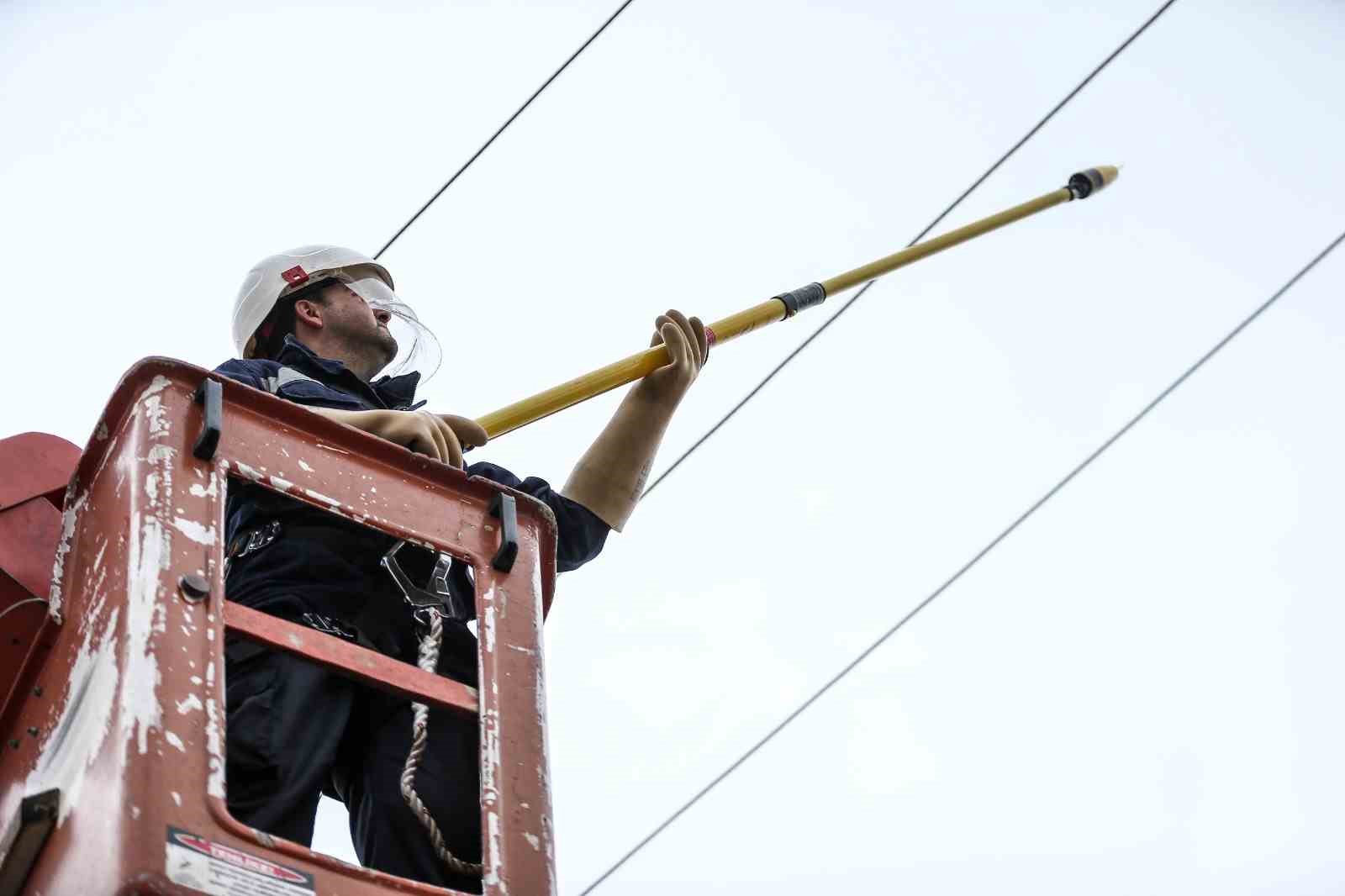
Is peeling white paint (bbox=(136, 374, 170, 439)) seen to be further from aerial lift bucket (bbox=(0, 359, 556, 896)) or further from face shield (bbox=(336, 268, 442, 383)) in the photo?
face shield (bbox=(336, 268, 442, 383))

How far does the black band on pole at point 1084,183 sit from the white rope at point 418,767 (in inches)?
138

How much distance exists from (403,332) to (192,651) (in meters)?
2.01

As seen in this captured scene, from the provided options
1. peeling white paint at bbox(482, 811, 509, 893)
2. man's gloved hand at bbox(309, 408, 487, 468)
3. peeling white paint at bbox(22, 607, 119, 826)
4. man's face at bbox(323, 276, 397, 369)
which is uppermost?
man's face at bbox(323, 276, 397, 369)

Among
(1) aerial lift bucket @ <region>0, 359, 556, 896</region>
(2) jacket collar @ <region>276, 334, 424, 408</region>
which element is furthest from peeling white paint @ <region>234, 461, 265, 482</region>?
(2) jacket collar @ <region>276, 334, 424, 408</region>

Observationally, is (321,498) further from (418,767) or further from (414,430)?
(418,767)

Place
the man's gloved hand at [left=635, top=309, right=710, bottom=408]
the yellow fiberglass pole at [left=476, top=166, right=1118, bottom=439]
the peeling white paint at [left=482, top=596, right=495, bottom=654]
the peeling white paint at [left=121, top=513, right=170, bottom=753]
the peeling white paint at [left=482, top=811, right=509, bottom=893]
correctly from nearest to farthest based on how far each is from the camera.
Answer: the peeling white paint at [left=121, top=513, right=170, bottom=753]
the peeling white paint at [left=482, top=811, right=509, bottom=893]
the peeling white paint at [left=482, top=596, right=495, bottom=654]
the yellow fiberglass pole at [left=476, top=166, right=1118, bottom=439]
the man's gloved hand at [left=635, top=309, right=710, bottom=408]

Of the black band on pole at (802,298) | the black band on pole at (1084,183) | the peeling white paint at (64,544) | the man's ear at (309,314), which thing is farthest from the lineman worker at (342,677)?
the black band on pole at (1084,183)

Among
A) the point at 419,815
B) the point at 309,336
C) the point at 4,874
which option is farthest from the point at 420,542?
the point at 309,336

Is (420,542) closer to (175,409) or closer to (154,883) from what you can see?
(175,409)

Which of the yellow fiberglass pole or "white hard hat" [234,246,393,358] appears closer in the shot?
the yellow fiberglass pole

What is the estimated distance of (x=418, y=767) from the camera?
2922 millimetres

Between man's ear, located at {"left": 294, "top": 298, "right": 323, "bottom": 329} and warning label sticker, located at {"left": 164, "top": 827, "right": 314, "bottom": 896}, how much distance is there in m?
2.18

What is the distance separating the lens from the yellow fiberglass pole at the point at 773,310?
3.73m

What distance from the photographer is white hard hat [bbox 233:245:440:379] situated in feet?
14.1
